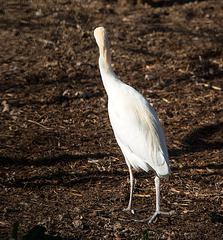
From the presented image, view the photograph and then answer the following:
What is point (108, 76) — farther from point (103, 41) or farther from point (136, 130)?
point (136, 130)

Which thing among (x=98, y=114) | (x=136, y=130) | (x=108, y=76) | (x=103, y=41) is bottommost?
(x=98, y=114)

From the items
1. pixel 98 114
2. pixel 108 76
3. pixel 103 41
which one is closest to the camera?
pixel 103 41

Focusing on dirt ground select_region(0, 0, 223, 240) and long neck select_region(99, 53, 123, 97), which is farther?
long neck select_region(99, 53, 123, 97)

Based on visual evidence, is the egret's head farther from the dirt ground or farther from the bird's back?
the dirt ground

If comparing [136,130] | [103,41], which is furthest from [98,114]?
[136,130]

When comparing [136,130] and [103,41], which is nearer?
A: [136,130]

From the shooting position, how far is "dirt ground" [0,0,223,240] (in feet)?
13.4

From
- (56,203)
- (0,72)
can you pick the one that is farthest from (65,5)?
(56,203)

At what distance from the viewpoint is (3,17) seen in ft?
30.6

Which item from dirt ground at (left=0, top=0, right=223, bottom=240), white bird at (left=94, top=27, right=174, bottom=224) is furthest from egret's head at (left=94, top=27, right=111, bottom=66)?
dirt ground at (left=0, top=0, right=223, bottom=240)

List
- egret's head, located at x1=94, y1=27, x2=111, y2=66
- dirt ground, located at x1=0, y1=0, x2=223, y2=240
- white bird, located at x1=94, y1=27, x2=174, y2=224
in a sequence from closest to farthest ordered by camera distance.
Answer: dirt ground, located at x1=0, y1=0, x2=223, y2=240, white bird, located at x1=94, y1=27, x2=174, y2=224, egret's head, located at x1=94, y1=27, x2=111, y2=66

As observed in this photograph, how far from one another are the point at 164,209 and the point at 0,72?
468 cm

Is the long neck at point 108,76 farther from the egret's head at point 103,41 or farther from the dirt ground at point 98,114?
the dirt ground at point 98,114

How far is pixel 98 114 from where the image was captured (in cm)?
663
